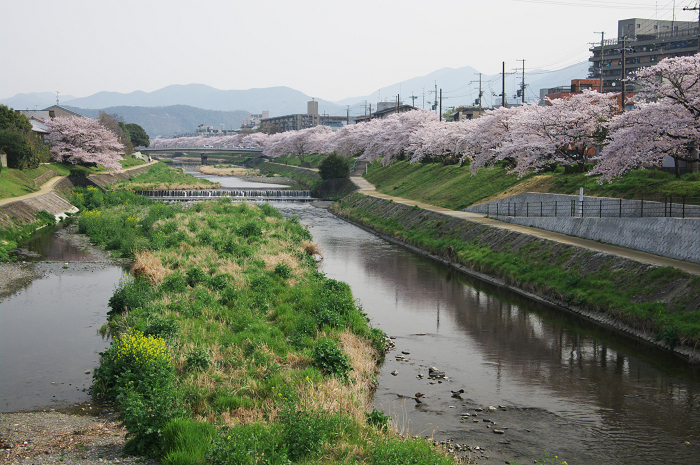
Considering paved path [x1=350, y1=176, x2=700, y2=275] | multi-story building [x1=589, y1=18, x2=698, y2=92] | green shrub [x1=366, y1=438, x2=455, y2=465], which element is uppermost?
multi-story building [x1=589, y1=18, x2=698, y2=92]

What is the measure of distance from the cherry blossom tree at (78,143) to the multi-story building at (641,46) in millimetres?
74643

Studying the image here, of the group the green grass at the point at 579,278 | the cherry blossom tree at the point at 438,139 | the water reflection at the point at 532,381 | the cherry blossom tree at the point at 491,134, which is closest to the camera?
the water reflection at the point at 532,381

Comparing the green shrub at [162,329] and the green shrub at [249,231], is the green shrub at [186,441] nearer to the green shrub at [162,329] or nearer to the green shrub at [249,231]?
the green shrub at [162,329]

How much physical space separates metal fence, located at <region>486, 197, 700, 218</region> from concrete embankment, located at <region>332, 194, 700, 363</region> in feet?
11.0

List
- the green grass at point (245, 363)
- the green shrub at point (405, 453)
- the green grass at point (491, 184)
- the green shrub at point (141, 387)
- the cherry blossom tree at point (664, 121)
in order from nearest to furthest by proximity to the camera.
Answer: the green shrub at point (405, 453) < the green grass at point (245, 363) < the green shrub at point (141, 387) < the cherry blossom tree at point (664, 121) < the green grass at point (491, 184)

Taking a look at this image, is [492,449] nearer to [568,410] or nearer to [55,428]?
[568,410]

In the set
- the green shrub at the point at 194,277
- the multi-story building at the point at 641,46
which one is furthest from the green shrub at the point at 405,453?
the multi-story building at the point at 641,46

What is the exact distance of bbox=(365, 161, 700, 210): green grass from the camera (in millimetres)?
26531

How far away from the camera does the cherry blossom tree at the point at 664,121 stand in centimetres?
2266

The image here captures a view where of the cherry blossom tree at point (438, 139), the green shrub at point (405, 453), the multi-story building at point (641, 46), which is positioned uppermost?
the multi-story building at point (641, 46)

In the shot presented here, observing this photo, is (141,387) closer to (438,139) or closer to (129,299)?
(129,299)

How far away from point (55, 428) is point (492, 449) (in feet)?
28.2

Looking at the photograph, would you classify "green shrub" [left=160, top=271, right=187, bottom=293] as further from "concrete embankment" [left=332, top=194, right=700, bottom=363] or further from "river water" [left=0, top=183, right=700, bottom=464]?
"concrete embankment" [left=332, top=194, right=700, bottom=363]

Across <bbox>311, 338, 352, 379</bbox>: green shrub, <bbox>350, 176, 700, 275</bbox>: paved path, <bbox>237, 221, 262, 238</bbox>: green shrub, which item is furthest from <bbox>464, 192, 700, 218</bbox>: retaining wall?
<bbox>237, 221, 262, 238</bbox>: green shrub
